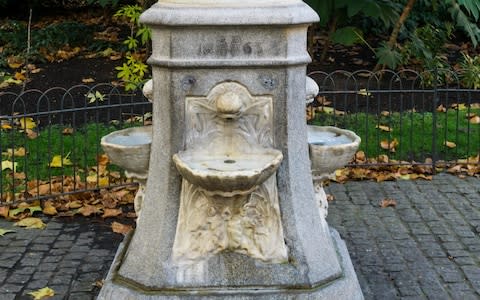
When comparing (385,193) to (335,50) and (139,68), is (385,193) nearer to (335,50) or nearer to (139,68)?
(139,68)

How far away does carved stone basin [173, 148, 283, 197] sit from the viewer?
4.22m

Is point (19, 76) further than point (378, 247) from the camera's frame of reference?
Yes

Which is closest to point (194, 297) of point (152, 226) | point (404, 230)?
point (152, 226)

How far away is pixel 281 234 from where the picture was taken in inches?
182

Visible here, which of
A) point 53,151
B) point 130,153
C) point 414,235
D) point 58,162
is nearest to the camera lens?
point 130,153

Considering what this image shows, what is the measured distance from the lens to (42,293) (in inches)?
210

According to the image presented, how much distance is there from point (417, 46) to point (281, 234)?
7.87 meters

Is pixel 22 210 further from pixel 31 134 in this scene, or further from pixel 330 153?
pixel 330 153

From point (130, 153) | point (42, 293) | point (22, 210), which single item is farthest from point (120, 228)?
point (130, 153)

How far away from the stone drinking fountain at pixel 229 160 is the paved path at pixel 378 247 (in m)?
0.84

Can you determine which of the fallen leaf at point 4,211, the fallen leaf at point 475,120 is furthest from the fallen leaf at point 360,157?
the fallen leaf at point 4,211

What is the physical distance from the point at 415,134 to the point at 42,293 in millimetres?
5364

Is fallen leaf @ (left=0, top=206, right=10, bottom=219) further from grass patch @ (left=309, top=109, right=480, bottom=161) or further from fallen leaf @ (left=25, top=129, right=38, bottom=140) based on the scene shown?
grass patch @ (left=309, top=109, right=480, bottom=161)

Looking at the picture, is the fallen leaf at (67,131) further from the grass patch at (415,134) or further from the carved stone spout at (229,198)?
the carved stone spout at (229,198)
